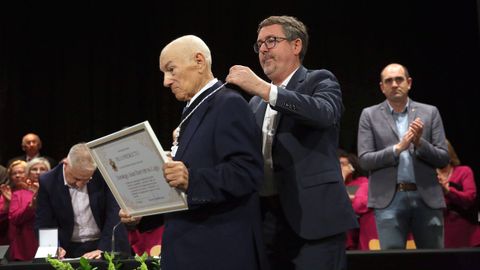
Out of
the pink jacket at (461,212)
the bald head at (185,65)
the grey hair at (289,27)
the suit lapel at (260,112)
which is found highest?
the grey hair at (289,27)

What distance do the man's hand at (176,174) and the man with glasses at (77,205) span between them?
7.95ft

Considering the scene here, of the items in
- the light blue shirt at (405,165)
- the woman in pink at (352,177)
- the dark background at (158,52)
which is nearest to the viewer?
the light blue shirt at (405,165)

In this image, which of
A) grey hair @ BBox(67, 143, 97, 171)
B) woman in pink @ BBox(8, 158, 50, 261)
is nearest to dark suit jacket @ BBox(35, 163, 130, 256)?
grey hair @ BBox(67, 143, 97, 171)

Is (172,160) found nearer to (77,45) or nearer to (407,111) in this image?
(407,111)

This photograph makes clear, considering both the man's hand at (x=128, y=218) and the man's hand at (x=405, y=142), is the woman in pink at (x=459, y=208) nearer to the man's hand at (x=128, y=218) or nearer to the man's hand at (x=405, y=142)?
the man's hand at (x=405, y=142)

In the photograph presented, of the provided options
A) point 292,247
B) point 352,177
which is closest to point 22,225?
point 352,177

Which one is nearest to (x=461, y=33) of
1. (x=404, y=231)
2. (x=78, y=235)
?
(x=404, y=231)

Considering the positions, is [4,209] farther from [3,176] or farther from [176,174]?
[176,174]

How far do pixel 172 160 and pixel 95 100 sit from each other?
6.65 meters

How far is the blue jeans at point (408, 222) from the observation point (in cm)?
429

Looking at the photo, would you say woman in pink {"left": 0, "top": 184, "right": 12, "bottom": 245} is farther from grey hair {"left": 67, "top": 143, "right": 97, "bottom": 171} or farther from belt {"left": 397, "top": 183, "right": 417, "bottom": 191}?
belt {"left": 397, "top": 183, "right": 417, "bottom": 191}

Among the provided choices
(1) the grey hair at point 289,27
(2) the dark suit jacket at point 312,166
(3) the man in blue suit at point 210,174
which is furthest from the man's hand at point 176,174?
(1) the grey hair at point 289,27

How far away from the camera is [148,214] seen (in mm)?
2344

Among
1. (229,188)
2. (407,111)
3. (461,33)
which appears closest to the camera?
(229,188)
